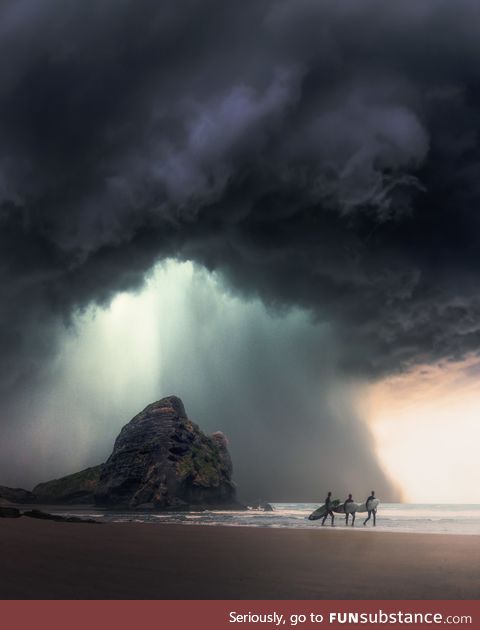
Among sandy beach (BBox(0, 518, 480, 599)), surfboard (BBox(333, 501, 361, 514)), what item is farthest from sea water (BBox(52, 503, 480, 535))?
sandy beach (BBox(0, 518, 480, 599))

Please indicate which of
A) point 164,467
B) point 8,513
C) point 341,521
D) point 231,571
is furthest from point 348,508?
point 164,467

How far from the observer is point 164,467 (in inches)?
5094

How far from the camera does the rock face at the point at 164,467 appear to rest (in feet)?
414

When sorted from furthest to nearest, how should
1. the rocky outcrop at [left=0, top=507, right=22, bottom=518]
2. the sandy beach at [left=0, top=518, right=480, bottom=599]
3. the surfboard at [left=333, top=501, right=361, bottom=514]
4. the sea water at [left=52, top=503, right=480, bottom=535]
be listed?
the surfboard at [left=333, top=501, right=361, bottom=514], the rocky outcrop at [left=0, top=507, right=22, bottom=518], the sea water at [left=52, top=503, right=480, bottom=535], the sandy beach at [left=0, top=518, right=480, bottom=599]

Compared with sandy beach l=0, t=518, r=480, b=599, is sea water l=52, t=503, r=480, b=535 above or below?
below

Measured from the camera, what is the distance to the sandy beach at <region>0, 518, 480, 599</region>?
10859 mm

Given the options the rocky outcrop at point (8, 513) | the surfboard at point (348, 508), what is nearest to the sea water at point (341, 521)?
the surfboard at point (348, 508)

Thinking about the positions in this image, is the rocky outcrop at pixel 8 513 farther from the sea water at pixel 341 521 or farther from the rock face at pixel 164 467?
the rock face at pixel 164 467

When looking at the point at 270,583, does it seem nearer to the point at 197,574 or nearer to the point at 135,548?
the point at 197,574

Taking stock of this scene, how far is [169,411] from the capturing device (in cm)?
14675

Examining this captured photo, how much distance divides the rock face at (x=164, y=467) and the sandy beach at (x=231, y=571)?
107607mm

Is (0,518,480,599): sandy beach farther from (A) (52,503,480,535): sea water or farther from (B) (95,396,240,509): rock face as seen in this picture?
(B) (95,396,240,509): rock face

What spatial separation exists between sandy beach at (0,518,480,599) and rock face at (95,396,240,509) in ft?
353

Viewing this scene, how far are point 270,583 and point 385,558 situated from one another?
7897 mm
